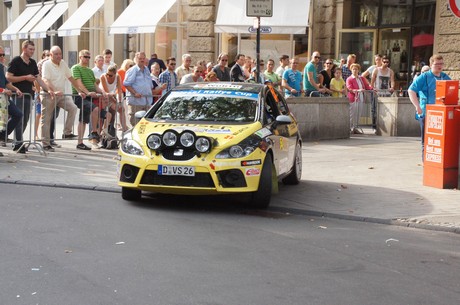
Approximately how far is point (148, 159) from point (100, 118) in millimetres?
7038

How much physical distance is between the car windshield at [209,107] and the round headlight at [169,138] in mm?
815

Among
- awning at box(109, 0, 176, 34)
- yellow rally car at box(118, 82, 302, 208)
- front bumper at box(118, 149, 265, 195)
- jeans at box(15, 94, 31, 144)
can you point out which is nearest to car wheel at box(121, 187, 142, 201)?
yellow rally car at box(118, 82, 302, 208)

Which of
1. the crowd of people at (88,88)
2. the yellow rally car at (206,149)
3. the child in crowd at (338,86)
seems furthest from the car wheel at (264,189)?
the child in crowd at (338,86)

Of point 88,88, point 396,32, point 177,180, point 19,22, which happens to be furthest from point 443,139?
point 19,22

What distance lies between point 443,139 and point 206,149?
154 inches

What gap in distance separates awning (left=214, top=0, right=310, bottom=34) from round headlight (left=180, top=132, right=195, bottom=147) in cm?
1398

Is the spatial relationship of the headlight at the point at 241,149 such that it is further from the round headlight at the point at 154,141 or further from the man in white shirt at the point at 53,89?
the man in white shirt at the point at 53,89

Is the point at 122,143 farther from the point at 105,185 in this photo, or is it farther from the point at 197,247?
the point at 197,247

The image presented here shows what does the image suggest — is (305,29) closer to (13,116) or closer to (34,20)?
(13,116)

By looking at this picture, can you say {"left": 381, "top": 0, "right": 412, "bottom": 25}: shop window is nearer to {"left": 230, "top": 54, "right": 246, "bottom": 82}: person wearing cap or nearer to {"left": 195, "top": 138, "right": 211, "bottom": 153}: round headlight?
{"left": 230, "top": 54, "right": 246, "bottom": 82}: person wearing cap

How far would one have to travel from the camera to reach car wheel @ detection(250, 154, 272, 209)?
9705 millimetres

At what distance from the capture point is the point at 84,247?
24.3 feet

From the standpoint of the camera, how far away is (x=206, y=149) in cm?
947

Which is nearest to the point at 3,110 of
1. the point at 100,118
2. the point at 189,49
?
the point at 100,118
